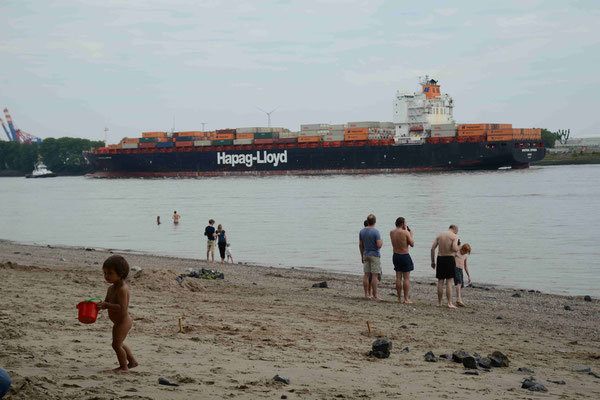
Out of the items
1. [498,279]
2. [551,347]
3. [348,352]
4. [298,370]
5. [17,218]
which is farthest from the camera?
[17,218]

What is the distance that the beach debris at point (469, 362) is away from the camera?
6934mm

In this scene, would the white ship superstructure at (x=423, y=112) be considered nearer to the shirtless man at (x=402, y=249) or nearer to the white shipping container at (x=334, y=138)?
the white shipping container at (x=334, y=138)

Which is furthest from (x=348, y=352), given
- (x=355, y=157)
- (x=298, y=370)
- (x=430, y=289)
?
(x=355, y=157)

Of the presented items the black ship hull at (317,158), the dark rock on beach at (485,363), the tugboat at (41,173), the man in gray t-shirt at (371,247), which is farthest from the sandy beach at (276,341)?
the tugboat at (41,173)

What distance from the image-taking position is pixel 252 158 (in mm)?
105750

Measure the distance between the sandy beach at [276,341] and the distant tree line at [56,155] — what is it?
168 metres

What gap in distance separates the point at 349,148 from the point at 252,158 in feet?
53.1

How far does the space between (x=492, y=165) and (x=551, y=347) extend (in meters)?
90.3

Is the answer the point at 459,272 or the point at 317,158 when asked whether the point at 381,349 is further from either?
the point at 317,158

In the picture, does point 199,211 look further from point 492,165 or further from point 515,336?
point 492,165

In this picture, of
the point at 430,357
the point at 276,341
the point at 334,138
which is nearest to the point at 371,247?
the point at 276,341

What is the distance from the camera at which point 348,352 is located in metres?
7.33

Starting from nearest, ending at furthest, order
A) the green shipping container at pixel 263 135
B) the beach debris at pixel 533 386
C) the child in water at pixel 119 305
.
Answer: the child in water at pixel 119 305
the beach debris at pixel 533 386
the green shipping container at pixel 263 135

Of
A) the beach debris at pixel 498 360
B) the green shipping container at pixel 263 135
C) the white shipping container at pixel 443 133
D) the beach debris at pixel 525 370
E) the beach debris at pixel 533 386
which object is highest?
the green shipping container at pixel 263 135
